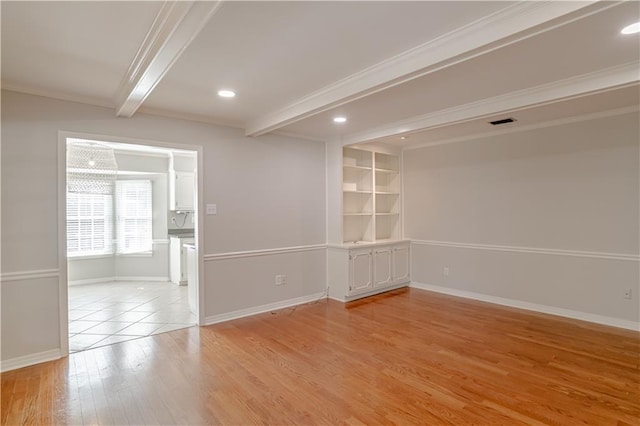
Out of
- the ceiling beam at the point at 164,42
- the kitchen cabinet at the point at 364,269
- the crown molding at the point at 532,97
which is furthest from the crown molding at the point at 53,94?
the kitchen cabinet at the point at 364,269

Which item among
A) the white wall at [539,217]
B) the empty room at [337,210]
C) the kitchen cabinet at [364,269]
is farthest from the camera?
the kitchen cabinet at [364,269]

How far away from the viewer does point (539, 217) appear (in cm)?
450

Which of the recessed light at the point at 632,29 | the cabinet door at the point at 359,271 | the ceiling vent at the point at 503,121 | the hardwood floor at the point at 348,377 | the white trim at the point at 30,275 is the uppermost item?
the ceiling vent at the point at 503,121

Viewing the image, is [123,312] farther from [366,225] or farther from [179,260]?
[366,225]

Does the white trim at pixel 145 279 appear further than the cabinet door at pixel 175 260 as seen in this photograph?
Yes

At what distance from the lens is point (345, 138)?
5102 millimetres

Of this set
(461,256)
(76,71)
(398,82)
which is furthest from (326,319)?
(76,71)

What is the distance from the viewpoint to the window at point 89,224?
20.5 feet

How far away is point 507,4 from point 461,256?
407 centimetres

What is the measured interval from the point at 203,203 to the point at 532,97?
364 cm

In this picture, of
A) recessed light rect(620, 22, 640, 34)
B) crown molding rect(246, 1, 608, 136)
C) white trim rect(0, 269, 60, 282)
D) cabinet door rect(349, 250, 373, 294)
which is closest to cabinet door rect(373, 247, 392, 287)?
cabinet door rect(349, 250, 373, 294)

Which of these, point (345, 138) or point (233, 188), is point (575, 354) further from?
point (233, 188)

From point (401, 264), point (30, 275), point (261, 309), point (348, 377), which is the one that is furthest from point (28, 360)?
point (401, 264)

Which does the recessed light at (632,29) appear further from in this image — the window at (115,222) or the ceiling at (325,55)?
the window at (115,222)
